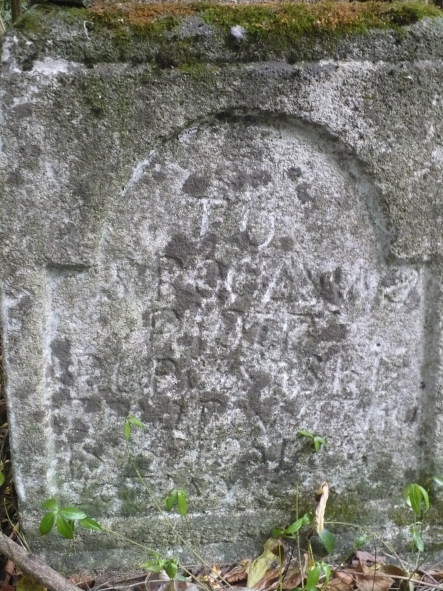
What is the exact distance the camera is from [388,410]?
1.94 metres

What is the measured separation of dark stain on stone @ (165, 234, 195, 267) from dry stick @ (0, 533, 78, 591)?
983mm

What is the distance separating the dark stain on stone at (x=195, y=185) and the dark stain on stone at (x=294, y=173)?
9.5 inches

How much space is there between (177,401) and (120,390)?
182mm

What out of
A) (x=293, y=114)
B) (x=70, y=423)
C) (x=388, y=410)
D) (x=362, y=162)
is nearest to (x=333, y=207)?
(x=362, y=162)

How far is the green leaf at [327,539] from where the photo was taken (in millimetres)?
1814

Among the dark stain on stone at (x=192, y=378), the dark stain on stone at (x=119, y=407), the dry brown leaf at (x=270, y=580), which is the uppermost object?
the dark stain on stone at (x=192, y=378)

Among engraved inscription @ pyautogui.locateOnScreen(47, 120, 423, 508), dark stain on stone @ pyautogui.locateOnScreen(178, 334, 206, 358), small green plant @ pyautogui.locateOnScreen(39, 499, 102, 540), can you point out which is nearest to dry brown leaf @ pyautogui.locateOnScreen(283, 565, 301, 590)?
engraved inscription @ pyautogui.locateOnScreen(47, 120, 423, 508)

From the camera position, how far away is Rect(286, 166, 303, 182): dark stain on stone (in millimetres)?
1713

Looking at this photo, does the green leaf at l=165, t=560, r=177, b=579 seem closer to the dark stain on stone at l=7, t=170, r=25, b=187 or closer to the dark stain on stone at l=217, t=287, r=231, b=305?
the dark stain on stone at l=217, t=287, r=231, b=305

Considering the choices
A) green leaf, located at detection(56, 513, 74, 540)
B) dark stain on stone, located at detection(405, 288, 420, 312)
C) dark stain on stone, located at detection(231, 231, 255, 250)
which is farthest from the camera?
dark stain on stone, located at detection(405, 288, 420, 312)

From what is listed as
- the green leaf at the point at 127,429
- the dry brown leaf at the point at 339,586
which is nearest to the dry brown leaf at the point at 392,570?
the dry brown leaf at the point at 339,586

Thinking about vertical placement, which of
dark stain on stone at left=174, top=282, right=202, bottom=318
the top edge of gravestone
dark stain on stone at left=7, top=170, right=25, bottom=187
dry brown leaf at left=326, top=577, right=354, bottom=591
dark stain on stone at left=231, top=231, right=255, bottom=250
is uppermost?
the top edge of gravestone

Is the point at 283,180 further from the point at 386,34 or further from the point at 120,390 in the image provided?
the point at 120,390

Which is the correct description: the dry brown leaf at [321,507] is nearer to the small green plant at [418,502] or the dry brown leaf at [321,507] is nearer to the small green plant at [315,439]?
the small green plant at [315,439]
